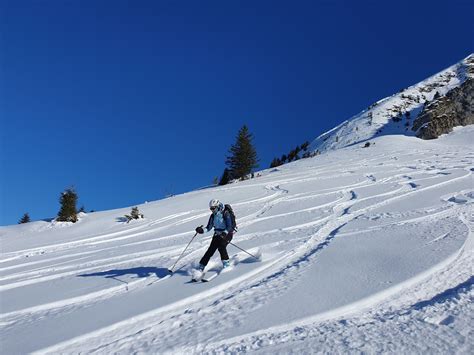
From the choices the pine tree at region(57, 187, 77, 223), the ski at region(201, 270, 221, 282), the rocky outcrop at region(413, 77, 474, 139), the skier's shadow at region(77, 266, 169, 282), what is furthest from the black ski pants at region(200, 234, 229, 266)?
the rocky outcrop at region(413, 77, 474, 139)

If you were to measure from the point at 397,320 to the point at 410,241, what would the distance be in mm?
3801

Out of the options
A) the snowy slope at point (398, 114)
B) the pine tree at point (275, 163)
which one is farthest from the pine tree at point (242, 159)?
the snowy slope at point (398, 114)

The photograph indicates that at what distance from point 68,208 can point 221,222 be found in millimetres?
14701

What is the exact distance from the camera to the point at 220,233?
836 centimetres

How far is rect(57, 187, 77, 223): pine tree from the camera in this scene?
2013cm

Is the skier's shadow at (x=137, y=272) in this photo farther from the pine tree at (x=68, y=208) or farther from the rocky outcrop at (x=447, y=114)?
the rocky outcrop at (x=447, y=114)

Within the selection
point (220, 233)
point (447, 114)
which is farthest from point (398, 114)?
point (220, 233)

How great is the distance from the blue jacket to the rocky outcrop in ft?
143

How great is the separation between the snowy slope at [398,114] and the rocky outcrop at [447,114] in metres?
2.65

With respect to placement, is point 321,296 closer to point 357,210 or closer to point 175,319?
point 175,319

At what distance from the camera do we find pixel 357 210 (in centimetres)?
1295

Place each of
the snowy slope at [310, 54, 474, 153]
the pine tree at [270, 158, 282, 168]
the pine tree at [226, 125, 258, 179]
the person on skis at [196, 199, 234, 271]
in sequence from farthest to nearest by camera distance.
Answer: the snowy slope at [310, 54, 474, 153], the pine tree at [270, 158, 282, 168], the pine tree at [226, 125, 258, 179], the person on skis at [196, 199, 234, 271]

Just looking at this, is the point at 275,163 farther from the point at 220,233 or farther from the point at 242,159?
the point at 220,233

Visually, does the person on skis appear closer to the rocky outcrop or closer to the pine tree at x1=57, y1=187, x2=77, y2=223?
the pine tree at x1=57, y1=187, x2=77, y2=223
